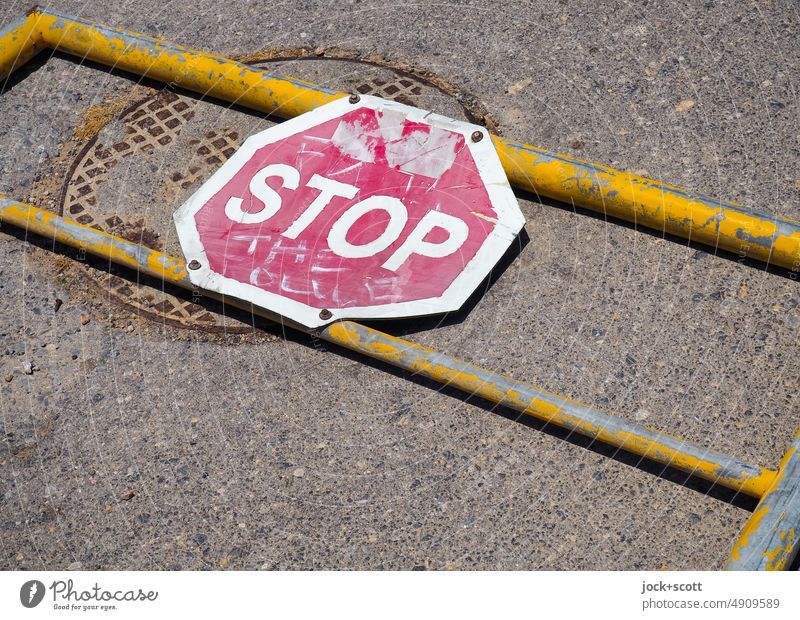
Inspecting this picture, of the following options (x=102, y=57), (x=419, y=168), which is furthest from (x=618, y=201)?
(x=102, y=57)

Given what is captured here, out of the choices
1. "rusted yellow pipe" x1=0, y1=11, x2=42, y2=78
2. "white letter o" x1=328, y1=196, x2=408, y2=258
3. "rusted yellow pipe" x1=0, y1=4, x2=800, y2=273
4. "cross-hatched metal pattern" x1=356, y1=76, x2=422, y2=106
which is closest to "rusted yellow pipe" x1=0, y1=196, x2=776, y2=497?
"white letter o" x1=328, y1=196, x2=408, y2=258

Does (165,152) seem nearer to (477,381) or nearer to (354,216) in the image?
(354,216)

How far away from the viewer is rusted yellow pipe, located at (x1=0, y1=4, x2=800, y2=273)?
11.6 ft

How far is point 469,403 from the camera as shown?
11.0 ft

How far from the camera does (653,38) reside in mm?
4434

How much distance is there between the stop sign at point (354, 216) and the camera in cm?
354

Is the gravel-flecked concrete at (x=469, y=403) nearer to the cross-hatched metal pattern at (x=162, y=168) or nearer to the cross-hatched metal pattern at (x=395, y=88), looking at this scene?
the cross-hatched metal pattern at (x=162, y=168)

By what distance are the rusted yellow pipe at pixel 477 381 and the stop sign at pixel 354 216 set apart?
109mm

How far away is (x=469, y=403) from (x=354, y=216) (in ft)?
2.80

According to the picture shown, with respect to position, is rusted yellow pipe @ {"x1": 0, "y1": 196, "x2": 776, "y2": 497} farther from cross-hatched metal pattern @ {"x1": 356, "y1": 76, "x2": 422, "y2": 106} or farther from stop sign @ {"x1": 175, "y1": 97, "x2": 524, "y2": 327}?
cross-hatched metal pattern @ {"x1": 356, "y1": 76, "x2": 422, "y2": 106}

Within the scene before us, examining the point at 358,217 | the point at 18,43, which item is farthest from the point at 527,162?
the point at 18,43

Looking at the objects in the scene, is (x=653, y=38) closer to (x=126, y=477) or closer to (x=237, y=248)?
(x=237, y=248)

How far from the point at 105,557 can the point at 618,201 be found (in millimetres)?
2110

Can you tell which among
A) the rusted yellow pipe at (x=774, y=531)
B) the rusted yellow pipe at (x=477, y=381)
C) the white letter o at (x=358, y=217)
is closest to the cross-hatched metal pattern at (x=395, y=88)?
the white letter o at (x=358, y=217)
